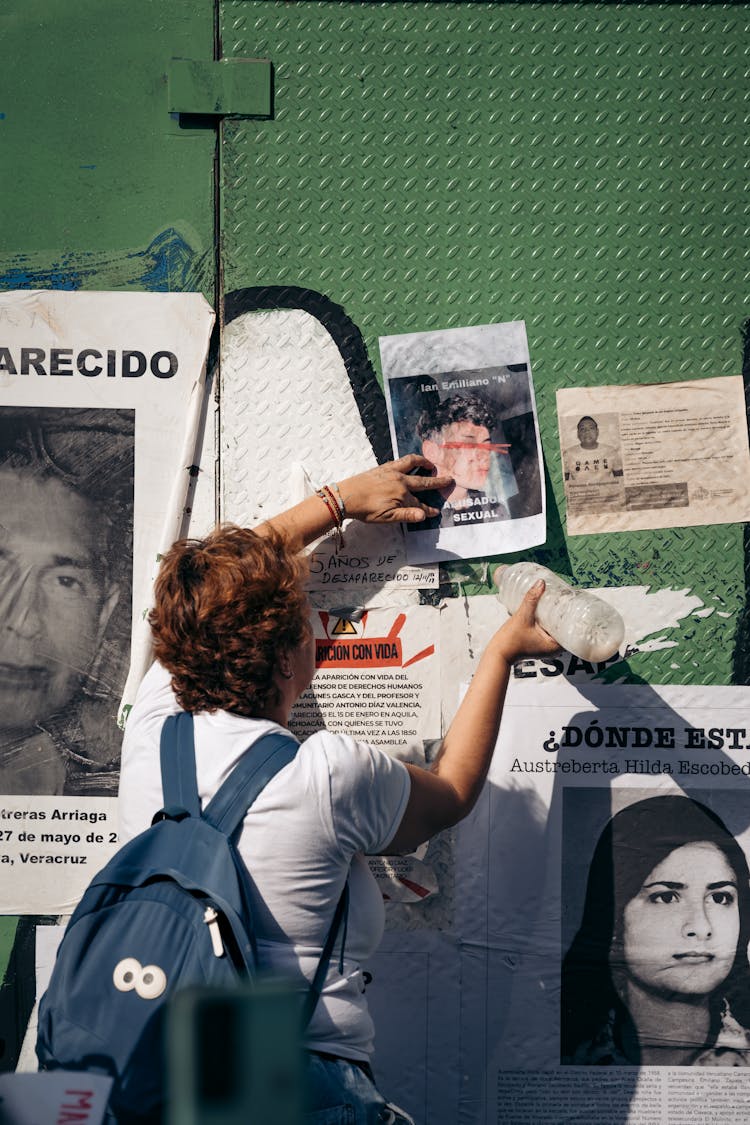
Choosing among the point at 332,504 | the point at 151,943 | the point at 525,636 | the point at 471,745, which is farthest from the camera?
the point at 332,504

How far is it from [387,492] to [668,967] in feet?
3.27

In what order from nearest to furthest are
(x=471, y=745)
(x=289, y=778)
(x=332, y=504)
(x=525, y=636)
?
(x=289, y=778), (x=471, y=745), (x=525, y=636), (x=332, y=504)

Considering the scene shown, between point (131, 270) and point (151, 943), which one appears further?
point (131, 270)

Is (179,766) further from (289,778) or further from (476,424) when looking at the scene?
(476,424)

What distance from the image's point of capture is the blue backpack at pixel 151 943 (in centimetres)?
113

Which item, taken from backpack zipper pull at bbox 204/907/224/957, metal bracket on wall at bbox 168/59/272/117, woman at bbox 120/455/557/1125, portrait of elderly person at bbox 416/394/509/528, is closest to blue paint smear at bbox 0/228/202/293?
metal bracket on wall at bbox 168/59/272/117

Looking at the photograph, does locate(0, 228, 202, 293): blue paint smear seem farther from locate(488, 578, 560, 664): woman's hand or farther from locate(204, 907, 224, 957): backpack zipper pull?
locate(204, 907, 224, 957): backpack zipper pull

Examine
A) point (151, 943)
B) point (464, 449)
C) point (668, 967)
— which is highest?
point (464, 449)

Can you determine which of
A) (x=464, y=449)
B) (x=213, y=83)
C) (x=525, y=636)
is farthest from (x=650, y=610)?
(x=213, y=83)

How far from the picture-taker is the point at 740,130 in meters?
1.84

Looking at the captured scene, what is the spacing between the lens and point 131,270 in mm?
1834

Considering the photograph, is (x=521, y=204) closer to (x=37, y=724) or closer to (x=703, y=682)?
(x=703, y=682)

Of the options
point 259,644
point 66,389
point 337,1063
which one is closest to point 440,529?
point 259,644

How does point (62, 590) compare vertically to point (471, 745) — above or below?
above
